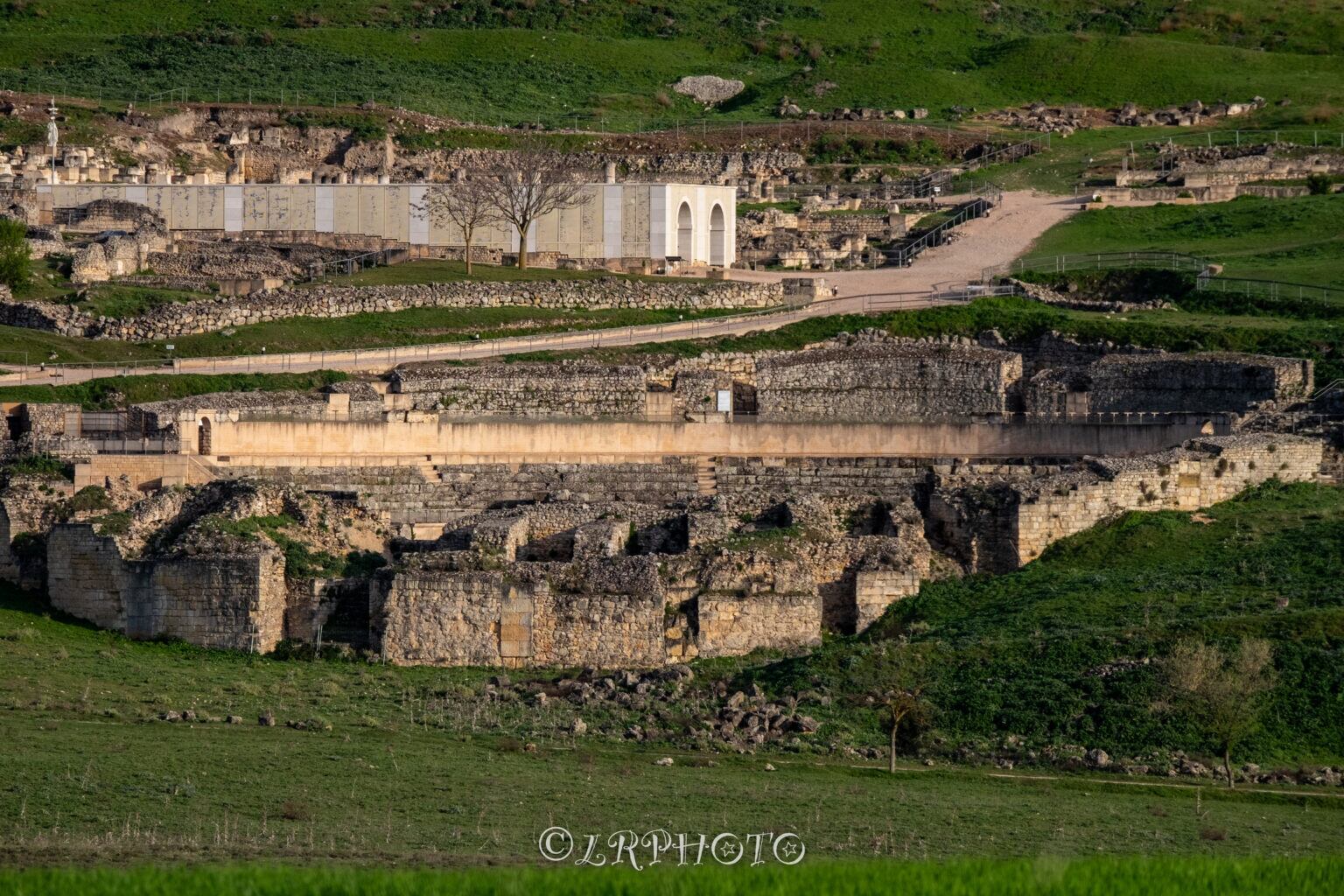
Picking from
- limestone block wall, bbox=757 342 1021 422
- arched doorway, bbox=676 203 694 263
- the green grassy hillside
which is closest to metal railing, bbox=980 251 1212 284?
arched doorway, bbox=676 203 694 263

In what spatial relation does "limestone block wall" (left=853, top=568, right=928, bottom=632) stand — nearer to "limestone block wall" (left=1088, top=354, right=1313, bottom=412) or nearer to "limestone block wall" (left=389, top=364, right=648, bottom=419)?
"limestone block wall" (left=1088, top=354, right=1313, bottom=412)

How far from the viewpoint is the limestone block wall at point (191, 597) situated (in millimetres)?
50406

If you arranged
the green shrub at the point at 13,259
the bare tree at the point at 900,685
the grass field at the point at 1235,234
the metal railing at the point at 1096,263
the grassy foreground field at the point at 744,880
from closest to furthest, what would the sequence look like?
the grassy foreground field at the point at 744,880 → the bare tree at the point at 900,685 → the green shrub at the point at 13,259 → the metal railing at the point at 1096,263 → the grass field at the point at 1235,234

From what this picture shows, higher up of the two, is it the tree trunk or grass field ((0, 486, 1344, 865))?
the tree trunk

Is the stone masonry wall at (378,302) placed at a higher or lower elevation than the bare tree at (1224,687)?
higher

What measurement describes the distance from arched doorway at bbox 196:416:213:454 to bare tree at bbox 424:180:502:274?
57.1 feet

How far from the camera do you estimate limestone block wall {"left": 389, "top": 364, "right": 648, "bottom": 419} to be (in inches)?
2435

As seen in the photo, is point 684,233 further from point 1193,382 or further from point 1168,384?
point 1193,382

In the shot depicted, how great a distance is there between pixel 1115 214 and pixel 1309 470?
25.6 meters

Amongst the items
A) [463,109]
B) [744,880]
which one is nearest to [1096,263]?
[463,109]

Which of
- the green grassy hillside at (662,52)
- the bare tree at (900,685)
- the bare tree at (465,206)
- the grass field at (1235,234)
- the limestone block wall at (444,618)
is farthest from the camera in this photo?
the green grassy hillside at (662,52)

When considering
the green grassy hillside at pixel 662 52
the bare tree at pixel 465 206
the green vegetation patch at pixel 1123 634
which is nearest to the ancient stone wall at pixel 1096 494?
the green vegetation patch at pixel 1123 634

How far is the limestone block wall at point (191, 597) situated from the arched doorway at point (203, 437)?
641cm

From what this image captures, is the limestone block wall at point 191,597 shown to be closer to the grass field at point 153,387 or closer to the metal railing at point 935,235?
the grass field at point 153,387
